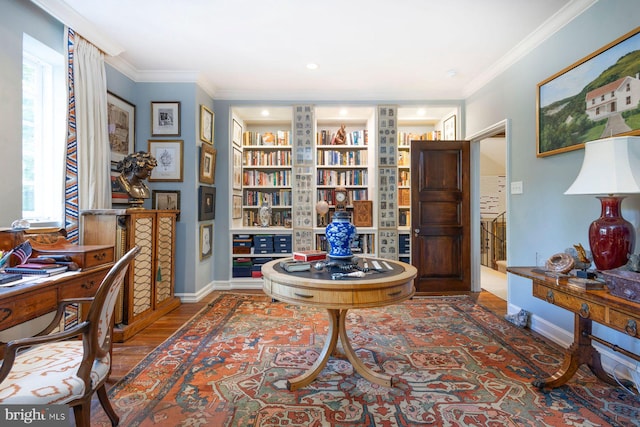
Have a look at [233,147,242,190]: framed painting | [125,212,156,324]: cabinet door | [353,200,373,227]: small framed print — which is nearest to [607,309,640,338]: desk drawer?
[353,200,373,227]: small framed print

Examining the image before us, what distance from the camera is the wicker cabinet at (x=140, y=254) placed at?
2746 millimetres

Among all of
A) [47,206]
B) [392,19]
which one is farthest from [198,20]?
[47,206]

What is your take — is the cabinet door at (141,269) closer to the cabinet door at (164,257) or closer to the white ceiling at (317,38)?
the cabinet door at (164,257)

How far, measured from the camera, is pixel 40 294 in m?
1.61

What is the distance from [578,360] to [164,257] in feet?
12.1

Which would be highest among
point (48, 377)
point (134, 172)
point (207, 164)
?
point (207, 164)

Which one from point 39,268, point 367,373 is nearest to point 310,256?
point 367,373

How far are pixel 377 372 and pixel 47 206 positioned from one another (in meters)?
3.09

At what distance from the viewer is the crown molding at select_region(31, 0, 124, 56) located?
8.09ft

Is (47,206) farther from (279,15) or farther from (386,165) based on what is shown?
(386,165)

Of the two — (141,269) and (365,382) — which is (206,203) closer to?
(141,269)

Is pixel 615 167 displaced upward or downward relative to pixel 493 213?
upward

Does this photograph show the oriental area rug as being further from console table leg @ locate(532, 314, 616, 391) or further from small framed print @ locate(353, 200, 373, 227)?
small framed print @ locate(353, 200, 373, 227)

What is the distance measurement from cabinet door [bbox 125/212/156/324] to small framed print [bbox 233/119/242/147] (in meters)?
1.85
